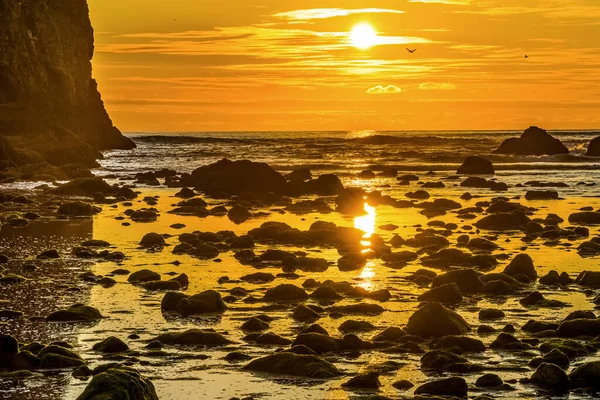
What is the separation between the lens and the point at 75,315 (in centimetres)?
1739

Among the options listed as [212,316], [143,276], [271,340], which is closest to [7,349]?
[271,340]

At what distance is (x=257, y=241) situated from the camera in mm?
30250

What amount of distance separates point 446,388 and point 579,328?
15.5 ft

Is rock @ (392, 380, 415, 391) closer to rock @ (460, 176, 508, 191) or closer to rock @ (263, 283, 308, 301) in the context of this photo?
rock @ (263, 283, 308, 301)

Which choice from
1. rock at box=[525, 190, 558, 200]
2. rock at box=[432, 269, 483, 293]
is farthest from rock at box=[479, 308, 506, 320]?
rock at box=[525, 190, 558, 200]

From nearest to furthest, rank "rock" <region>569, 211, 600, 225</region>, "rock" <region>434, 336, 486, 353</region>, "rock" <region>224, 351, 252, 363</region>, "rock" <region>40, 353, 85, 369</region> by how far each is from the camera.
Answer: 1. "rock" <region>40, 353, 85, 369</region>
2. "rock" <region>224, 351, 252, 363</region>
3. "rock" <region>434, 336, 486, 353</region>
4. "rock" <region>569, 211, 600, 225</region>

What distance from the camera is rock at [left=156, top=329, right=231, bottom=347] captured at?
1569 centimetres

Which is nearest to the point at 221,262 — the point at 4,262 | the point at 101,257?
the point at 101,257

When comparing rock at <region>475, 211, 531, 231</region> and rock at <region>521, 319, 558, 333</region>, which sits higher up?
rock at <region>475, 211, 531, 231</region>

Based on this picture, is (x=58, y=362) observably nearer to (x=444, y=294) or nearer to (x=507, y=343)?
(x=507, y=343)

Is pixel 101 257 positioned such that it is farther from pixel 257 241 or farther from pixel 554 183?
pixel 554 183

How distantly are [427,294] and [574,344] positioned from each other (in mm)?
5077

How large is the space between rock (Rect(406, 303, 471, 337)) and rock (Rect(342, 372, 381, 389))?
3258 millimetres

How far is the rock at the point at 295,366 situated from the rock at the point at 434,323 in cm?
275
